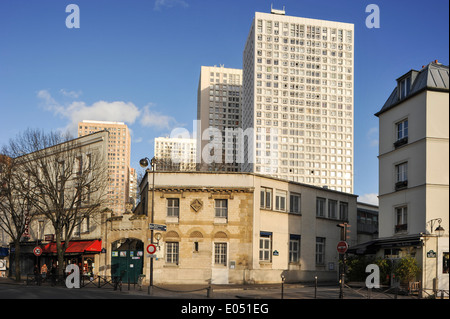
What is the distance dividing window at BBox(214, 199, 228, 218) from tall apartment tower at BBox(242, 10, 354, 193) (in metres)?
104

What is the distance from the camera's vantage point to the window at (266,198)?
39.2 meters

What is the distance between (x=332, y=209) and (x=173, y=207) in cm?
1550

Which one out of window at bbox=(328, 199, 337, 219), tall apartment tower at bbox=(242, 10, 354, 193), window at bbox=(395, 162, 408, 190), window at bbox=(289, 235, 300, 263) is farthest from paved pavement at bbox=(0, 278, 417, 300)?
tall apartment tower at bbox=(242, 10, 354, 193)

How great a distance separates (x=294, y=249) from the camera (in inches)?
1619

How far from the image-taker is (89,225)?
43.0m

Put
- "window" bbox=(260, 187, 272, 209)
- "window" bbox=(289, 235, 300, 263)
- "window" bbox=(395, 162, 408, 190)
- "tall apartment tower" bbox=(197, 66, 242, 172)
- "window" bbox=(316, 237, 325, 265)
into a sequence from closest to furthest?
"window" bbox=(395, 162, 408, 190)
"window" bbox=(260, 187, 272, 209)
"window" bbox=(289, 235, 300, 263)
"window" bbox=(316, 237, 325, 265)
"tall apartment tower" bbox=(197, 66, 242, 172)

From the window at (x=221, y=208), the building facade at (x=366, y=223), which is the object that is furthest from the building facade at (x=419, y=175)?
the building facade at (x=366, y=223)

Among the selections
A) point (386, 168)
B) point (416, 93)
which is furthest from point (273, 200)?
point (416, 93)

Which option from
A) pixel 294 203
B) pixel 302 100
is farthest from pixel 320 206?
pixel 302 100

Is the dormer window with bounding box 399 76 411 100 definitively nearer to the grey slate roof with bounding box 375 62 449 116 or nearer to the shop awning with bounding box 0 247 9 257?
the grey slate roof with bounding box 375 62 449 116

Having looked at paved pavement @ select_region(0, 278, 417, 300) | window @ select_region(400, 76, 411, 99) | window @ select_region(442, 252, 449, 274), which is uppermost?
window @ select_region(400, 76, 411, 99)

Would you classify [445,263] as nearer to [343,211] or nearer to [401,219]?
[401,219]

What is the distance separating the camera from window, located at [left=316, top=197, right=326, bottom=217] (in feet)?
144

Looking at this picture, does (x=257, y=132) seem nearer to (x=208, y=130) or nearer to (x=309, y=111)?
(x=309, y=111)
